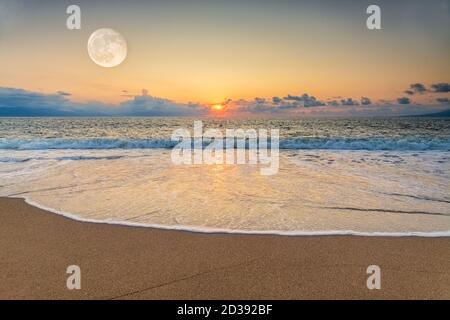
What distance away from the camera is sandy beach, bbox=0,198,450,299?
9.95ft

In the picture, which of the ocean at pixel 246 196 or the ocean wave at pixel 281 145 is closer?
the ocean at pixel 246 196

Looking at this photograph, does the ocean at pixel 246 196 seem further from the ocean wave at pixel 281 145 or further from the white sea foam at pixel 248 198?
the ocean wave at pixel 281 145

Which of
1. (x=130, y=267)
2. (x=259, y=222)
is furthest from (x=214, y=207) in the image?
(x=130, y=267)

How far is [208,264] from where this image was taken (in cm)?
356

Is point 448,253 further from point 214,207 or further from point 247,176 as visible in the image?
point 247,176

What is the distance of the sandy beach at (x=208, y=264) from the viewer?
3.03 m

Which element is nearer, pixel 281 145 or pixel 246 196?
pixel 246 196

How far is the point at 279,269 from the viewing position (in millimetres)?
3445

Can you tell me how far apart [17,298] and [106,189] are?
14.4ft

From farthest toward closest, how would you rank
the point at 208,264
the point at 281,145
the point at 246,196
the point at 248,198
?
the point at 281,145
the point at 246,196
the point at 248,198
the point at 208,264

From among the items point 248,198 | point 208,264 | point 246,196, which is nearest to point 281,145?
point 246,196

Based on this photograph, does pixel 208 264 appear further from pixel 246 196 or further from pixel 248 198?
pixel 246 196

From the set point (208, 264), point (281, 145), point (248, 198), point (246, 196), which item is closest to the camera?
point (208, 264)

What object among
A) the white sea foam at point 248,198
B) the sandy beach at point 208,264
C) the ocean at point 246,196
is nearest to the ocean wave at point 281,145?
the ocean at point 246,196
